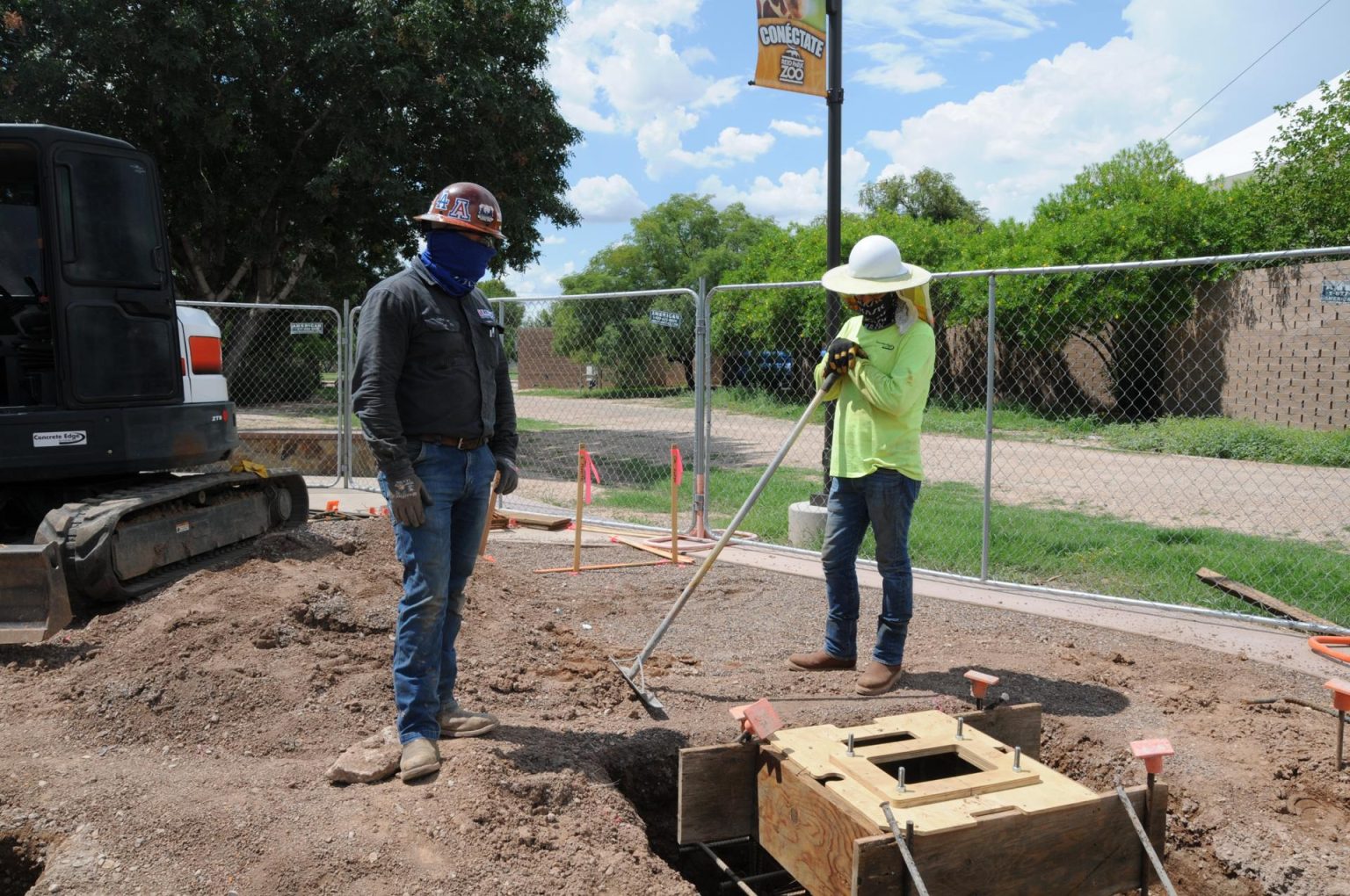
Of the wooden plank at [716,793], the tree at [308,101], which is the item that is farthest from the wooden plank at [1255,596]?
the tree at [308,101]

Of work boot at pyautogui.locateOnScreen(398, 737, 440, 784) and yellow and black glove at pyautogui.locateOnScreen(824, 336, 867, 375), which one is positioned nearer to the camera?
work boot at pyautogui.locateOnScreen(398, 737, 440, 784)

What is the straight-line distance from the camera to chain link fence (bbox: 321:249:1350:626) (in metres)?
8.45

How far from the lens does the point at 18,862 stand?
3.38 metres

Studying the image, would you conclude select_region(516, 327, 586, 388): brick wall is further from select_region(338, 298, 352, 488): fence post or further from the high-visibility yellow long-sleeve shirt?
the high-visibility yellow long-sleeve shirt

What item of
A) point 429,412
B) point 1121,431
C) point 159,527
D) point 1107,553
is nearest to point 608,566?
point 159,527

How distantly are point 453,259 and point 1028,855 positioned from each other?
2.94 metres

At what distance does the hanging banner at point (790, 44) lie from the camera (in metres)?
8.28

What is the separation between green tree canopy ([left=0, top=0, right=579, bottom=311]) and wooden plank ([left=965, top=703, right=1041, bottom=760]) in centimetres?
1326

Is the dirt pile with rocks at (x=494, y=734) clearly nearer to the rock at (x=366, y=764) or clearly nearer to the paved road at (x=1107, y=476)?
the rock at (x=366, y=764)

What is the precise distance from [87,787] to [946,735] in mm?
3232

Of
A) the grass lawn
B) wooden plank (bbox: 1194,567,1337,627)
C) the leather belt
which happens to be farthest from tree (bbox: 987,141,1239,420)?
the leather belt

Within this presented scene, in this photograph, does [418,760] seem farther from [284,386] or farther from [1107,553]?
[284,386]

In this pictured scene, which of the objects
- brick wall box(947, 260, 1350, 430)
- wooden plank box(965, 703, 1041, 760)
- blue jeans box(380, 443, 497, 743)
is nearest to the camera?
blue jeans box(380, 443, 497, 743)

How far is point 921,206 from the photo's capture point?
170 ft
